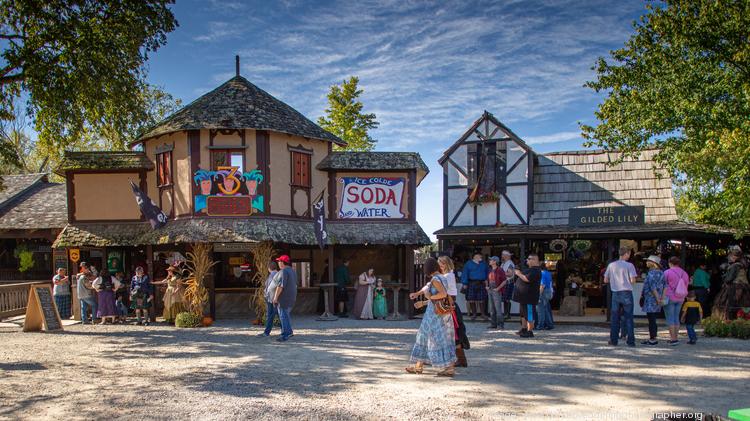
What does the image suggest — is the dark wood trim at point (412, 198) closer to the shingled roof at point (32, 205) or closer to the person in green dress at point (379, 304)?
the person in green dress at point (379, 304)

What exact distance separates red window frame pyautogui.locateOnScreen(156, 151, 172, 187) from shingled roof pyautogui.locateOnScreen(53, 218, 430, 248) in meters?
1.29

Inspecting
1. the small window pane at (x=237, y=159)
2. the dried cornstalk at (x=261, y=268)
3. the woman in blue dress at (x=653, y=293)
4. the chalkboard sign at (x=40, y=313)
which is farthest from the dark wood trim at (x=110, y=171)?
the woman in blue dress at (x=653, y=293)

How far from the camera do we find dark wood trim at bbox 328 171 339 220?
17.3 metres

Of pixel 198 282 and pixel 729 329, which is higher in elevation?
pixel 198 282

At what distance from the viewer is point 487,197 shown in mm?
17594

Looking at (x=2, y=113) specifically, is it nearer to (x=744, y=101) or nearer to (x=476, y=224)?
(x=476, y=224)

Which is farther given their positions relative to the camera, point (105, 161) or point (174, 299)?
point (105, 161)

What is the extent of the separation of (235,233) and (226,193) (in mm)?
1307

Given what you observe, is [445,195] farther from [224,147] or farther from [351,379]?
[351,379]

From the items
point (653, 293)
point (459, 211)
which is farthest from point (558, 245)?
point (653, 293)

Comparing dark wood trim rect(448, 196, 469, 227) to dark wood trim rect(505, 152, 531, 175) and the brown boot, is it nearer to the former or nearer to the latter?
dark wood trim rect(505, 152, 531, 175)

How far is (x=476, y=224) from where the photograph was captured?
17797mm

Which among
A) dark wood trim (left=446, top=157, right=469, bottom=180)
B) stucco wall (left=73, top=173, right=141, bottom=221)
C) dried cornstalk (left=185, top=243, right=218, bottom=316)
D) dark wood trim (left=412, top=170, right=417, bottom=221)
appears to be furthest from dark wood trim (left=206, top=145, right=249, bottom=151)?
dark wood trim (left=446, top=157, right=469, bottom=180)

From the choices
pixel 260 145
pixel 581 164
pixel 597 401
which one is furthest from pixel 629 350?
pixel 260 145
